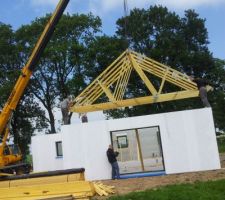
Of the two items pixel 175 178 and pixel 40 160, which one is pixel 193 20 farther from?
pixel 175 178

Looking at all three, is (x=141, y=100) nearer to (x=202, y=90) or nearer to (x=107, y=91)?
(x=107, y=91)

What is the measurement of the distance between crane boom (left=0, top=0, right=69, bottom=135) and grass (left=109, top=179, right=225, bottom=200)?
8979 millimetres

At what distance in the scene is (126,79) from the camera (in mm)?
24781

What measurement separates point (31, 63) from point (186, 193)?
10798 millimetres

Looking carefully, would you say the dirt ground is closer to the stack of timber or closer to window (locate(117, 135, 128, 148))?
the stack of timber

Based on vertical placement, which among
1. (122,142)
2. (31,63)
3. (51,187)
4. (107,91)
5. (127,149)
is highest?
(31,63)

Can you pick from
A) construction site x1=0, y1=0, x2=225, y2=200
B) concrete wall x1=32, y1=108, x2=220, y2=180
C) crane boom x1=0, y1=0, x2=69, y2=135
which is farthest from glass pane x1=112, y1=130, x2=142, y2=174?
crane boom x1=0, y1=0, x2=69, y2=135

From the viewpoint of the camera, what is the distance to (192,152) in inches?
853

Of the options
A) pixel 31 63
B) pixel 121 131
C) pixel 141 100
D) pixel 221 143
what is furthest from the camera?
pixel 221 143

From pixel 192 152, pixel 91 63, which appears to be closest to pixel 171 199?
pixel 192 152

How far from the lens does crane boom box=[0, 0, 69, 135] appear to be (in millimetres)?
21359

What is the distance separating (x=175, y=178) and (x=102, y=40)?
2859 centimetres

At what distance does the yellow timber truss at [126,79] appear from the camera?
77.5 ft

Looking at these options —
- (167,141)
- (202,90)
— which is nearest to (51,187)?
(167,141)
